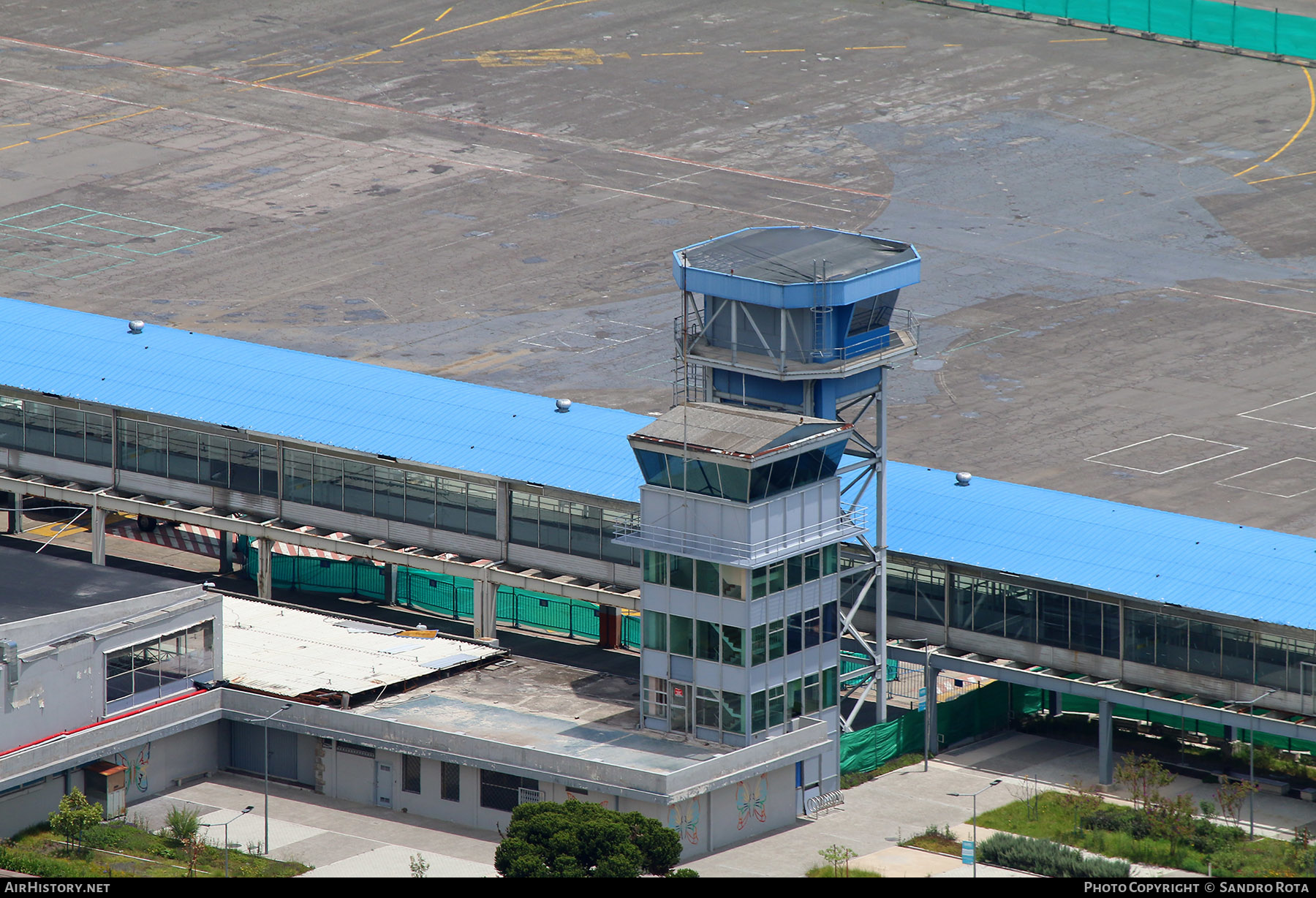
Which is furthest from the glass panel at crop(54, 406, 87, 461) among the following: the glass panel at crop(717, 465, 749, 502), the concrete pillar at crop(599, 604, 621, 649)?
the glass panel at crop(717, 465, 749, 502)

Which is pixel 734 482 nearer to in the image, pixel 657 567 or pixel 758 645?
pixel 657 567

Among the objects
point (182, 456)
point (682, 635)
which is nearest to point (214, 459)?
point (182, 456)

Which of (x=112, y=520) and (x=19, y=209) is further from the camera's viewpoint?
(x=19, y=209)

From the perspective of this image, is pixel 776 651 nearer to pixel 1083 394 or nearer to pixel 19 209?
pixel 1083 394

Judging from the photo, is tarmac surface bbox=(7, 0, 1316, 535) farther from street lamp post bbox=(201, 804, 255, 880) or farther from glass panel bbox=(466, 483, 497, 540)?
street lamp post bbox=(201, 804, 255, 880)

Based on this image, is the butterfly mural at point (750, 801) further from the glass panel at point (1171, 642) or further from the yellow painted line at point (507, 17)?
the yellow painted line at point (507, 17)

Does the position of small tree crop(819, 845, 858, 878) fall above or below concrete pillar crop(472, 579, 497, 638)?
below

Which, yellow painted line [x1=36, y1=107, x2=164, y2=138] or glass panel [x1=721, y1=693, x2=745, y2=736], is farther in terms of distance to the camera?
yellow painted line [x1=36, y1=107, x2=164, y2=138]

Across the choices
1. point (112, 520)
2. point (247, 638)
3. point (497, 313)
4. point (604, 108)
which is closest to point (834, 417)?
point (247, 638)
